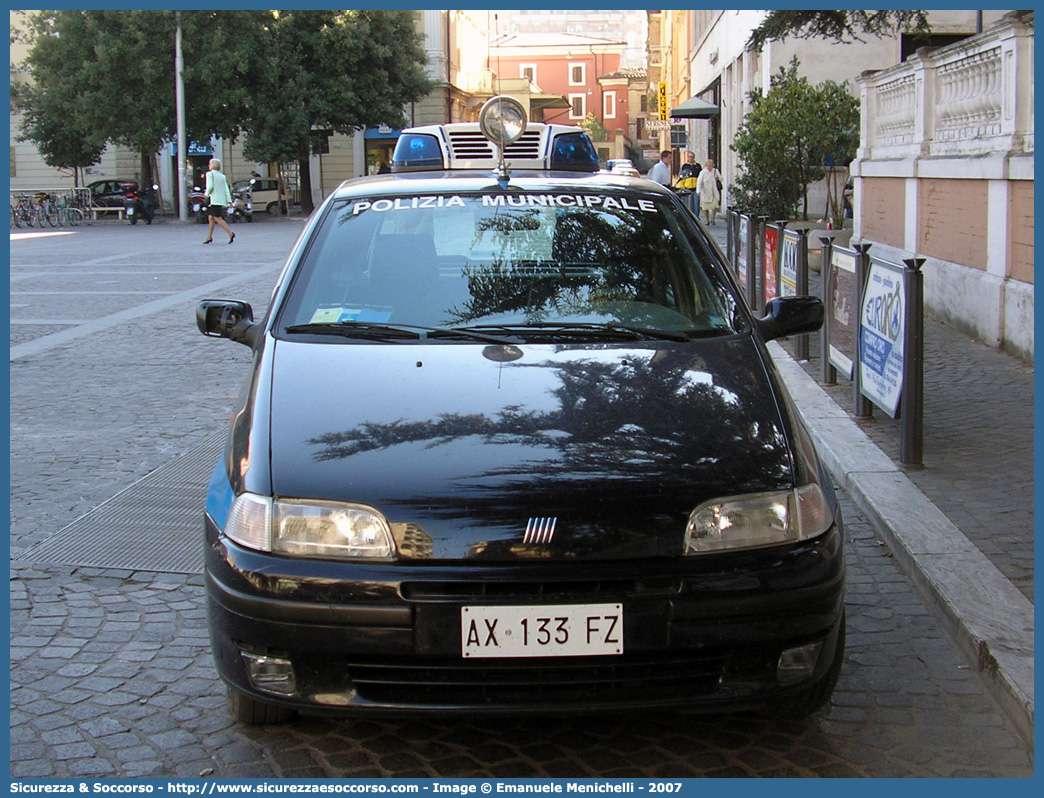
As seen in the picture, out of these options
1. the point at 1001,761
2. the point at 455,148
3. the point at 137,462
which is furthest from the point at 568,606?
the point at 455,148

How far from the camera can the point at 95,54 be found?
39969 mm

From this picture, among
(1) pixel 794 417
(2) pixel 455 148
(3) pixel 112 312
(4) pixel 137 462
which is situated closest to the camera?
(1) pixel 794 417

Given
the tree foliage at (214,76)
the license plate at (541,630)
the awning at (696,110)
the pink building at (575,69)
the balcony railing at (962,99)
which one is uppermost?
the pink building at (575,69)

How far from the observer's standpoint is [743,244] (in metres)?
13.8

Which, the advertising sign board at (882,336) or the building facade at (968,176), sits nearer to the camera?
the advertising sign board at (882,336)

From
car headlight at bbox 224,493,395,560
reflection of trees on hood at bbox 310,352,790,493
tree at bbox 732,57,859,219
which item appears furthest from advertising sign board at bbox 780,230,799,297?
tree at bbox 732,57,859,219

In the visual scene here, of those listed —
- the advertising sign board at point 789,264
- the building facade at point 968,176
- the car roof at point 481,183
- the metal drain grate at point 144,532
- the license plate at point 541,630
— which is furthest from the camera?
the advertising sign board at point 789,264

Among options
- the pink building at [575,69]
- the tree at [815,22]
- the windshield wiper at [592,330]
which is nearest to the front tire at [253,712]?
the windshield wiper at [592,330]

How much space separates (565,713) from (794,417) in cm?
111

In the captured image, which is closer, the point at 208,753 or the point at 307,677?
the point at 307,677

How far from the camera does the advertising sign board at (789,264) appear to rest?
946cm

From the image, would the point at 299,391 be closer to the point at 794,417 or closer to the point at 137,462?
the point at 794,417

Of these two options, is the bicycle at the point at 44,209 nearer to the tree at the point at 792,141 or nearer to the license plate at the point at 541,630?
the tree at the point at 792,141

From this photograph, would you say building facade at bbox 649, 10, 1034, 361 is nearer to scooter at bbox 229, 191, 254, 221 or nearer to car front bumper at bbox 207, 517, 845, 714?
car front bumper at bbox 207, 517, 845, 714
